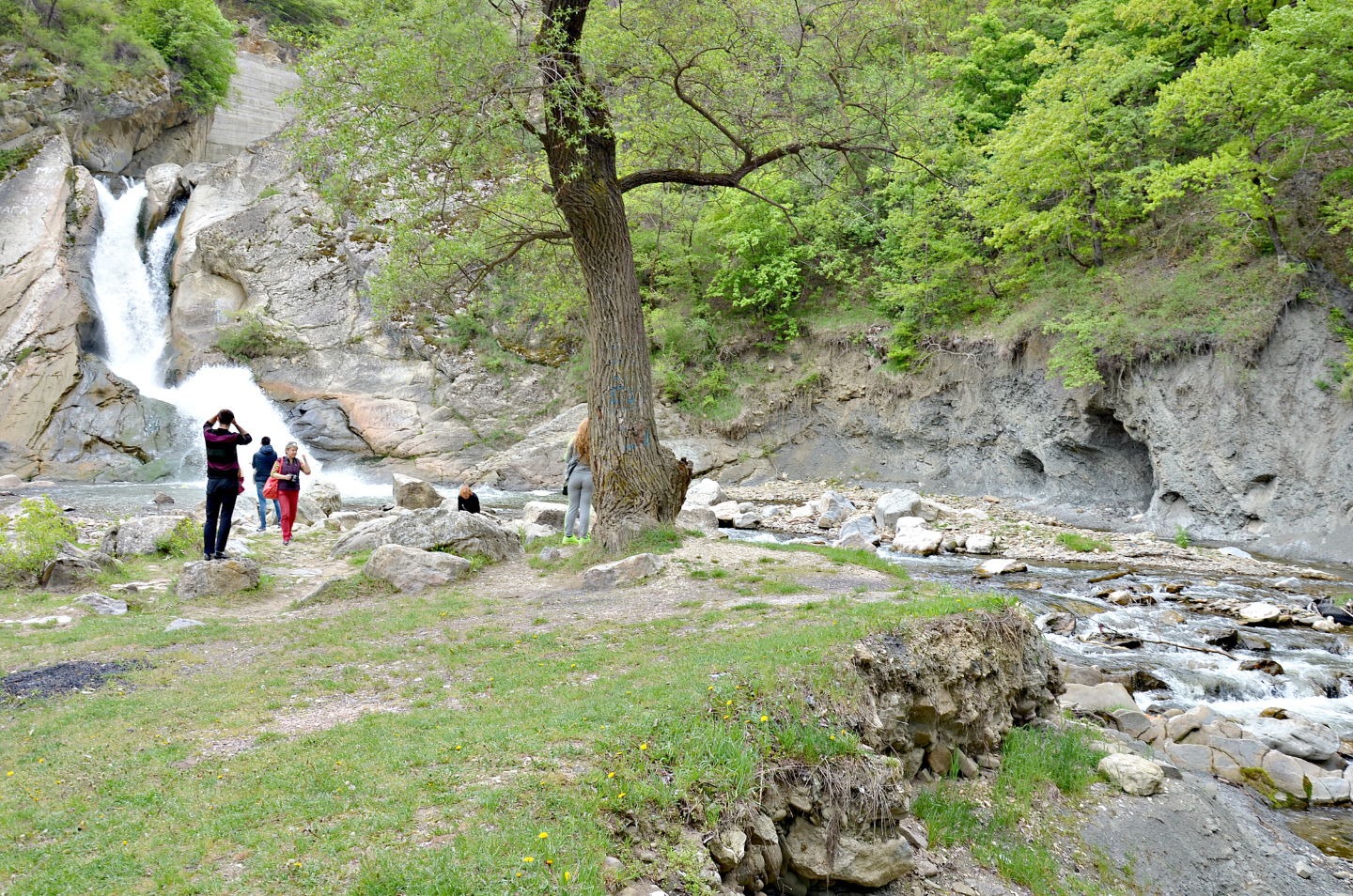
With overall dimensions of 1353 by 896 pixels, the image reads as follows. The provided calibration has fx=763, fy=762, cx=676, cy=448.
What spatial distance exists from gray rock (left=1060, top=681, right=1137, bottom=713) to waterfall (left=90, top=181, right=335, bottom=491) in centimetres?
2777

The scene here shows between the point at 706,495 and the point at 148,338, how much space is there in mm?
26552

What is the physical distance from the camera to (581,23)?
417 inches

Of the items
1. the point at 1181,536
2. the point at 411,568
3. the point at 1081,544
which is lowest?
the point at 411,568

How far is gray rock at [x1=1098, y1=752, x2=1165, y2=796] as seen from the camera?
6500 mm

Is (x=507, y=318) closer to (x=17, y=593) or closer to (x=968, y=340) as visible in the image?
(x=968, y=340)

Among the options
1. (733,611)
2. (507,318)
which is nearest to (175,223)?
(507,318)

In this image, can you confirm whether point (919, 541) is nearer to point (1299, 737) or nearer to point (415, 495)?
point (1299, 737)

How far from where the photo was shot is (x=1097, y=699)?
28.3ft

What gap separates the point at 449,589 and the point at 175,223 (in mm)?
37218

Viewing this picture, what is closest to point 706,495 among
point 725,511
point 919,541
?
point 725,511

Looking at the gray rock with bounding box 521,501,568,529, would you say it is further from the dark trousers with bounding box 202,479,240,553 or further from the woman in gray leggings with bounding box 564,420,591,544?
the dark trousers with bounding box 202,479,240,553

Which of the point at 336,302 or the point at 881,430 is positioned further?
the point at 336,302

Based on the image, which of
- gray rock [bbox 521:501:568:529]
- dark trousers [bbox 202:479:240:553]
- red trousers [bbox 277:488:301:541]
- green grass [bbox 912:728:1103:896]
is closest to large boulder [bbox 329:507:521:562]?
dark trousers [bbox 202:479:240:553]

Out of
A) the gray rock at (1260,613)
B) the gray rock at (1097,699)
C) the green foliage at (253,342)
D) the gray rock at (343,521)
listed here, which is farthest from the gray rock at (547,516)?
the green foliage at (253,342)
